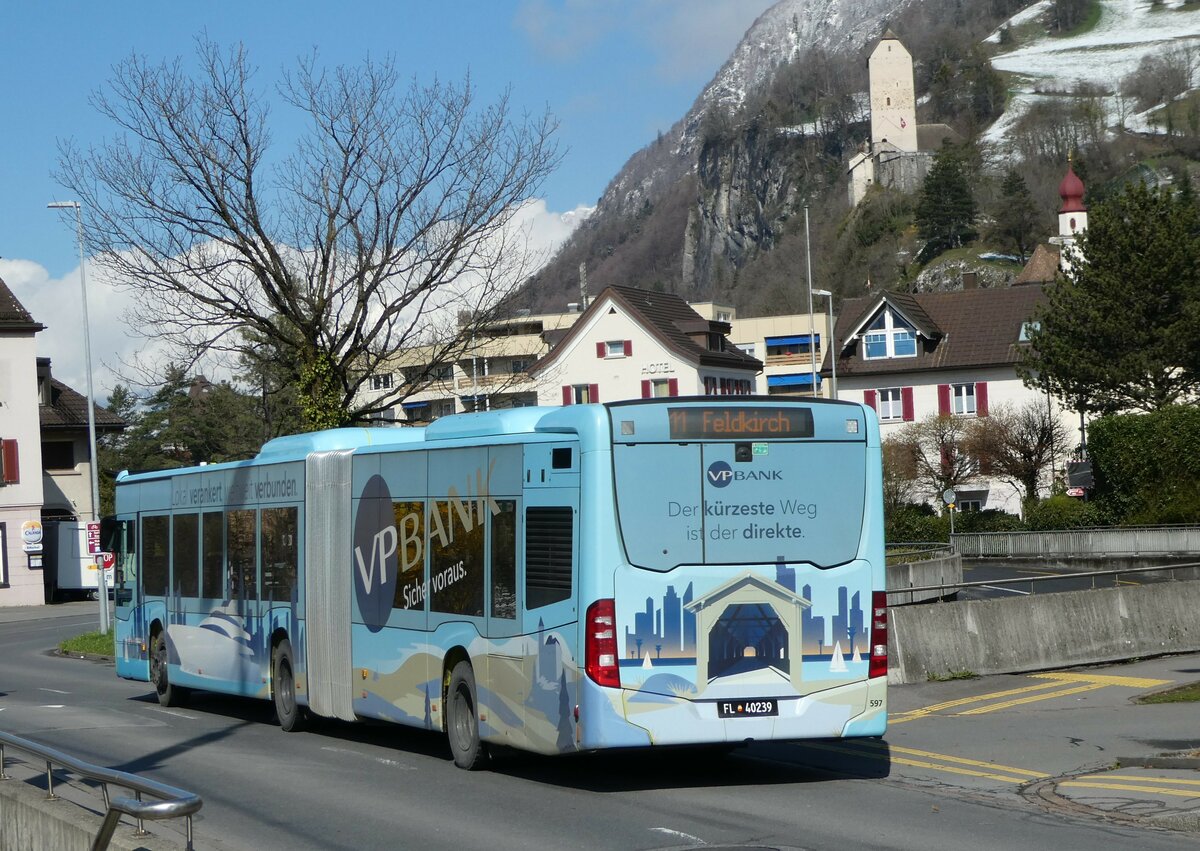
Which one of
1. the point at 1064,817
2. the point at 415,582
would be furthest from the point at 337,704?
the point at 1064,817

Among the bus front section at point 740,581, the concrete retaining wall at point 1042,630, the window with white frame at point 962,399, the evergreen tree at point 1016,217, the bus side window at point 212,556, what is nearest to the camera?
the bus front section at point 740,581

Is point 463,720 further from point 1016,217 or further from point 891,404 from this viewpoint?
point 1016,217

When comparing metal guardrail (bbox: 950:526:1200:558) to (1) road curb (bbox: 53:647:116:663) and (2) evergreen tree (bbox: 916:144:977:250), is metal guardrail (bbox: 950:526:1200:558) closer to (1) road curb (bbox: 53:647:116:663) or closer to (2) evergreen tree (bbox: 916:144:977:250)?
(1) road curb (bbox: 53:647:116:663)

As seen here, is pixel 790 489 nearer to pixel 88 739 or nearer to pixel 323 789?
pixel 323 789

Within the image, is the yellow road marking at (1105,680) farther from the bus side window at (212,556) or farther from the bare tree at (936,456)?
the bare tree at (936,456)

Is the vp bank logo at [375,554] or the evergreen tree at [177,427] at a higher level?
the evergreen tree at [177,427]

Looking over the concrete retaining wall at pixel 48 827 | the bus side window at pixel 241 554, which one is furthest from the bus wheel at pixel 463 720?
the bus side window at pixel 241 554

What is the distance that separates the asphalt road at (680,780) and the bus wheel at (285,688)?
24 cm

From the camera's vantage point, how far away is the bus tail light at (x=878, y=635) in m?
13.0

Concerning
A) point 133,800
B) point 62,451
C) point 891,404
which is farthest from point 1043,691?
point 891,404

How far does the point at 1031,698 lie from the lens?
1905 cm

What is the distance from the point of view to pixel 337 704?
16938mm

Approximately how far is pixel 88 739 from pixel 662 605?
840 cm

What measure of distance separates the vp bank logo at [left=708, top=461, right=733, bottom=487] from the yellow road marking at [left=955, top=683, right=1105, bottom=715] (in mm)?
6576
